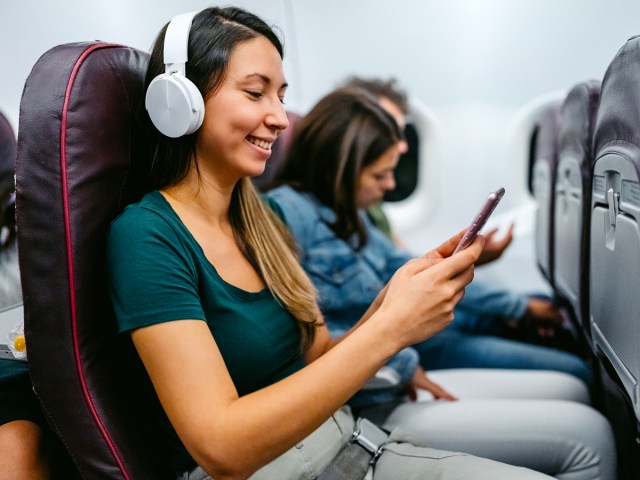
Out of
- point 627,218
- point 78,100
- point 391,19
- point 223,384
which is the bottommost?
point 223,384

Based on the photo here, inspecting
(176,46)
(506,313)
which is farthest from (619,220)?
(506,313)

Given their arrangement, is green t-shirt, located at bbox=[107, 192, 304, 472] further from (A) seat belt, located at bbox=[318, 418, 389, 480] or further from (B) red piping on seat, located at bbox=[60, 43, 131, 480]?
(A) seat belt, located at bbox=[318, 418, 389, 480]

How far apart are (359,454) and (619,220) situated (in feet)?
1.96

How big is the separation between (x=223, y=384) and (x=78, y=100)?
0.45m

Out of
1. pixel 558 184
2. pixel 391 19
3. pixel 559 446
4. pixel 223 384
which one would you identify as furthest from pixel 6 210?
pixel 391 19

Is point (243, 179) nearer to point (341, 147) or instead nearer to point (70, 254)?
point (70, 254)

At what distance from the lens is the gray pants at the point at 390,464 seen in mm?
1046

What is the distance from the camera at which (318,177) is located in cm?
189

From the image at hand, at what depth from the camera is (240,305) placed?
1063mm

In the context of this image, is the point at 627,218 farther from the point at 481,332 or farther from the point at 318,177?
the point at 481,332

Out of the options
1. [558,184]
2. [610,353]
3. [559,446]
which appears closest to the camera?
[610,353]

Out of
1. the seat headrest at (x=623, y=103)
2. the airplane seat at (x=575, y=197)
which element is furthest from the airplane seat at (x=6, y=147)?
the airplane seat at (x=575, y=197)

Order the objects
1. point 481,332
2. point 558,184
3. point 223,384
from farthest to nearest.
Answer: point 481,332
point 558,184
point 223,384

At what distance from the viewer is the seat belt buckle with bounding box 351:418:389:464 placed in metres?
1.17
